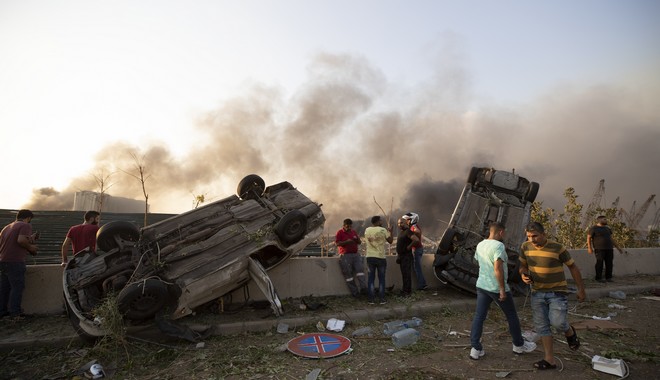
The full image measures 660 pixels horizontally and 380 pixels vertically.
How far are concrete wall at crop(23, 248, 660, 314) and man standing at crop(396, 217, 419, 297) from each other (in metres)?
0.54

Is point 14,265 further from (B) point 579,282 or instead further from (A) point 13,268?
(B) point 579,282

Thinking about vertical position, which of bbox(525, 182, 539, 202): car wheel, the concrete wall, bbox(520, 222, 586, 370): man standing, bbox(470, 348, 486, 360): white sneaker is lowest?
bbox(470, 348, 486, 360): white sneaker

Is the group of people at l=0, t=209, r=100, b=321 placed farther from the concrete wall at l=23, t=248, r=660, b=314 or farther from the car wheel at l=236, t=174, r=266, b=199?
the car wheel at l=236, t=174, r=266, b=199

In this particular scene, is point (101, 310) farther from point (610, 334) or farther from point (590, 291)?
point (590, 291)

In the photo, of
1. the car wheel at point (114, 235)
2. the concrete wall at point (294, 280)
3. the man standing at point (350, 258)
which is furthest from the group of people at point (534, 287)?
the car wheel at point (114, 235)

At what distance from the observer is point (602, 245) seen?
1000 centimetres

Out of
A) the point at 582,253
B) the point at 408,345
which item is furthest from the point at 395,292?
the point at 582,253

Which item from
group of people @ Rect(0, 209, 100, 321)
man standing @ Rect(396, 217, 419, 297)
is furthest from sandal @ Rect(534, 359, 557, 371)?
group of people @ Rect(0, 209, 100, 321)

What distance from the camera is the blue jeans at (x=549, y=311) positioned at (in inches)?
170

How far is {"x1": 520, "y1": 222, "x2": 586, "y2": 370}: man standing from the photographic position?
430 cm

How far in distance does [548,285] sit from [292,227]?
4.01 meters

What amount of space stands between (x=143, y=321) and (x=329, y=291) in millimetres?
3659

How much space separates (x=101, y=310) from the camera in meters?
4.89

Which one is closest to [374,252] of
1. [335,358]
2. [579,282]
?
[335,358]
